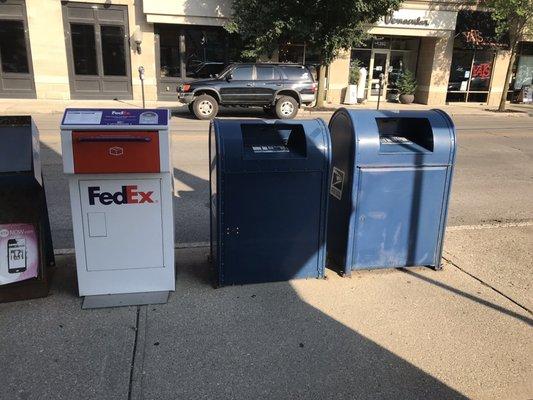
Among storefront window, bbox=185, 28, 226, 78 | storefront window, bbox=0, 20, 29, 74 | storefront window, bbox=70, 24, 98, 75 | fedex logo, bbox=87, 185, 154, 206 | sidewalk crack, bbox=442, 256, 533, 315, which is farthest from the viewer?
storefront window, bbox=185, 28, 226, 78

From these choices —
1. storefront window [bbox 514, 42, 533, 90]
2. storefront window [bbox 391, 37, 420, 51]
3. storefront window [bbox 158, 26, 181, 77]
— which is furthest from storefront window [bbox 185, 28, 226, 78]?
storefront window [bbox 514, 42, 533, 90]

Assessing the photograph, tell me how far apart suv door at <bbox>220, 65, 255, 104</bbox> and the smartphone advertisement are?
12.4 metres

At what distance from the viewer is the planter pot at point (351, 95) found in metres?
21.7

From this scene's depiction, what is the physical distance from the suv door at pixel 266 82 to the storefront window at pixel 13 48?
10.5 m

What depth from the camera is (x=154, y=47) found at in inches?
805

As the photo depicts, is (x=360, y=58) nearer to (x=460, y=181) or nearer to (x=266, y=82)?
(x=266, y=82)

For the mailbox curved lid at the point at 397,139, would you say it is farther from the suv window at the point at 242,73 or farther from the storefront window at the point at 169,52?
the storefront window at the point at 169,52

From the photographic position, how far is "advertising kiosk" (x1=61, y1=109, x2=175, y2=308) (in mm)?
3383

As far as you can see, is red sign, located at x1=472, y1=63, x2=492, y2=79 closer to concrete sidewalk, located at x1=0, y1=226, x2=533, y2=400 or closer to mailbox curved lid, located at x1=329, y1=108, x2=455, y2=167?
mailbox curved lid, located at x1=329, y1=108, x2=455, y2=167

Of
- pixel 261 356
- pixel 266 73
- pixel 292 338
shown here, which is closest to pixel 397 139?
pixel 292 338

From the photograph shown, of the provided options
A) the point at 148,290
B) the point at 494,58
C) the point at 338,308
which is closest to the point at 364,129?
the point at 338,308

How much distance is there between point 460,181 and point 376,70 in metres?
16.7

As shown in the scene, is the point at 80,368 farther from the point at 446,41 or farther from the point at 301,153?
the point at 446,41

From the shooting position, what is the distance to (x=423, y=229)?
431 cm
